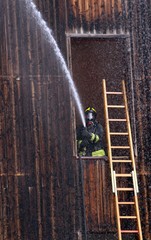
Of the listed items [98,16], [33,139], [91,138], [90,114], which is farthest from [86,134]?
[98,16]

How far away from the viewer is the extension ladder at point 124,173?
55.8ft

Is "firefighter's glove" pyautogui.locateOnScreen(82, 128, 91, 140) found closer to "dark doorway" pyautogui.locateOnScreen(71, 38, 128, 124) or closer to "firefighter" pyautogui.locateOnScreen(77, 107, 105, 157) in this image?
"firefighter" pyautogui.locateOnScreen(77, 107, 105, 157)

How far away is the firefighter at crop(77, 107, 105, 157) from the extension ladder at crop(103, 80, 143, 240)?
272 mm

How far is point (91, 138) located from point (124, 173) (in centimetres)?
97

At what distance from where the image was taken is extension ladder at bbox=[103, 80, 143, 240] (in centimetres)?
1702

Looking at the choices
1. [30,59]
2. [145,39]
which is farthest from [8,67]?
[145,39]

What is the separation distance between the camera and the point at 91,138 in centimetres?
1791

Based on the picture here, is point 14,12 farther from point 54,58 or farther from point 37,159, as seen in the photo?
point 37,159

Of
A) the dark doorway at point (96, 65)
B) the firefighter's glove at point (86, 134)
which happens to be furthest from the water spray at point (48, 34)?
the dark doorway at point (96, 65)

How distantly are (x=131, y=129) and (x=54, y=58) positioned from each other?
6.97 feet

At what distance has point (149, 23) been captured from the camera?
60.8ft

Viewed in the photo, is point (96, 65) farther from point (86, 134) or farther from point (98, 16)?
point (86, 134)

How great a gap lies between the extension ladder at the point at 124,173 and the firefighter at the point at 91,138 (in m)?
0.27

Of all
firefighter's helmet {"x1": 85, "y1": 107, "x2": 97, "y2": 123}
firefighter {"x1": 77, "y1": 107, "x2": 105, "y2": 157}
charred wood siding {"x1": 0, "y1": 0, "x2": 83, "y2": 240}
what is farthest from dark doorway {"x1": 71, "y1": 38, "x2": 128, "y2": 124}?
charred wood siding {"x1": 0, "y1": 0, "x2": 83, "y2": 240}
